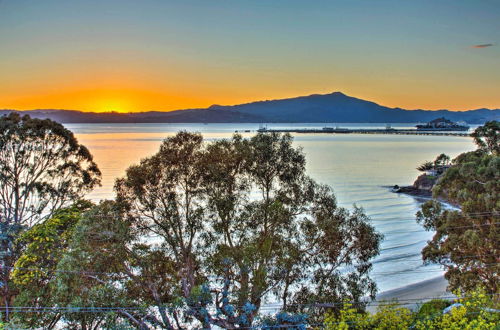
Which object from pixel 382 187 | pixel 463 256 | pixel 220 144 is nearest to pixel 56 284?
pixel 220 144

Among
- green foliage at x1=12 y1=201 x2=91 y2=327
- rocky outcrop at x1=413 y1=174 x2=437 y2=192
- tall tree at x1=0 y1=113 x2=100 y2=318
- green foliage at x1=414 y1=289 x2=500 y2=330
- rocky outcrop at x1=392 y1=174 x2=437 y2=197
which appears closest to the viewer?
green foliage at x1=414 y1=289 x2=500 y2=330

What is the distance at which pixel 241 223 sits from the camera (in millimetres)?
13617

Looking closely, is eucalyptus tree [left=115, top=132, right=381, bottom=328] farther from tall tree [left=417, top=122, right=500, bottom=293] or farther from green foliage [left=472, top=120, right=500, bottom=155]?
green foliage [left=472, top=120, right=500, bottom=155]

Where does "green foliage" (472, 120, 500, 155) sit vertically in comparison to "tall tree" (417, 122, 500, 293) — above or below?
above

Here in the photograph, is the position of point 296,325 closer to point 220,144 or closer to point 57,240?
point 220,144

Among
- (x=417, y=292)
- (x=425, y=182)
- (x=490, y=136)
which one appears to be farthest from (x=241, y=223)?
(x=425, y=182)

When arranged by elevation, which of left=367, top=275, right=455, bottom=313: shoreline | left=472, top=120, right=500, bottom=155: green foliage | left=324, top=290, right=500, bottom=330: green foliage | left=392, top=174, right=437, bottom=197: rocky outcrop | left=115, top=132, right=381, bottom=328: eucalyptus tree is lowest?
left=367, top=275, right=455, bottom=313: shoreline

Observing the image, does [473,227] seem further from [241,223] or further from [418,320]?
[241,223]

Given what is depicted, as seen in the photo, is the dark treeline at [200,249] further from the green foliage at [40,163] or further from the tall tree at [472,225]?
the green foliage at [40,163]

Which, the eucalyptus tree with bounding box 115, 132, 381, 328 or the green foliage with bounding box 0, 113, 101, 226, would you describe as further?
the green foliage with bounding box 0, 113, 101, 226

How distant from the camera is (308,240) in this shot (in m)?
13.8

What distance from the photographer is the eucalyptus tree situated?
13.0 m

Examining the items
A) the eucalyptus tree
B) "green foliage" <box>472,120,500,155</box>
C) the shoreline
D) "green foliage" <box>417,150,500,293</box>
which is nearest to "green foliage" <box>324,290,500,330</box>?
the eucalyptus tree

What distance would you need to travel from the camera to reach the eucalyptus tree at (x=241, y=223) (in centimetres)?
1304
